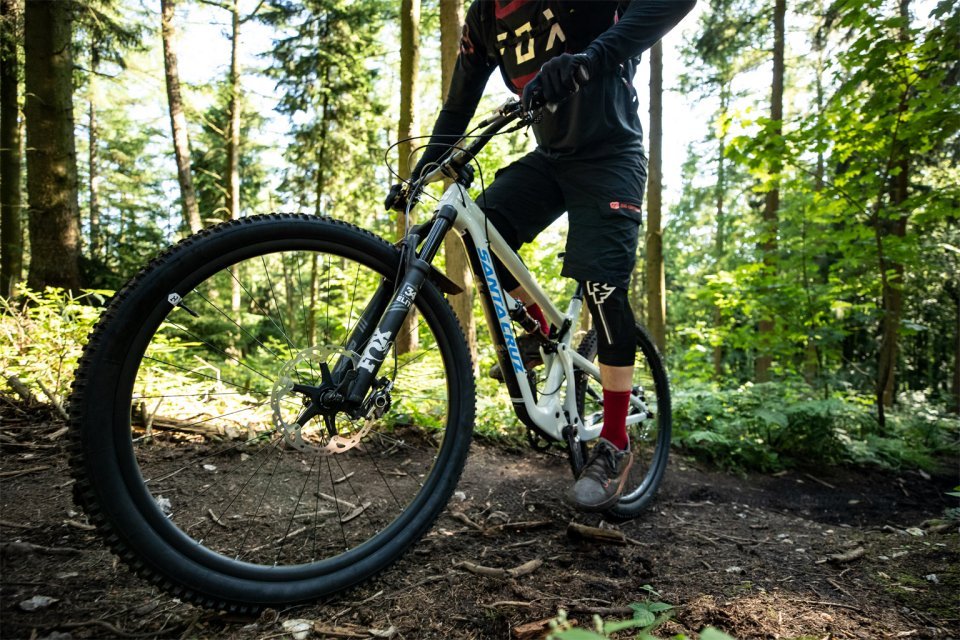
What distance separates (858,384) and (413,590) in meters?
12.7

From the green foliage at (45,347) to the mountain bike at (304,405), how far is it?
579 mm

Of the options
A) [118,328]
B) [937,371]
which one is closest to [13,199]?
[118,328]

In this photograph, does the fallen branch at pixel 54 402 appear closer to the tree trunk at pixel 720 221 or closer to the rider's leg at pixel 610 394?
the rider's leg at pixel 610 394

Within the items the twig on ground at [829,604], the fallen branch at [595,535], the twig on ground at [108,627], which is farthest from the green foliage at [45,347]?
the twig on ground at [829,604]

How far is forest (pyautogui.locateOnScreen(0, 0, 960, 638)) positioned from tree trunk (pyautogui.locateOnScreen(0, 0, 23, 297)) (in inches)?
1.3

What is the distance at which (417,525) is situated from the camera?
5.16 ft

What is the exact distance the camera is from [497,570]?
5.32ft

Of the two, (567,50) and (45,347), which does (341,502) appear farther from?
(45,347)

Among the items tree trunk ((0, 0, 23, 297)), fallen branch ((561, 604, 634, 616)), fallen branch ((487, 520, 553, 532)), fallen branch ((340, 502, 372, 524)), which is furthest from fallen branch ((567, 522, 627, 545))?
tree trunk ((0, 0, 23, 297))

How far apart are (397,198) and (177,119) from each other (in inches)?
412

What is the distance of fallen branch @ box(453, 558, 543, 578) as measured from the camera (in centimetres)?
160

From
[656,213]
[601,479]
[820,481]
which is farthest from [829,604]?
[656,213]

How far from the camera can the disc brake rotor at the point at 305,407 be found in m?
1.40

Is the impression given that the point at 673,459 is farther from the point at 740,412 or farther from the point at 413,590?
the point at 413,590
